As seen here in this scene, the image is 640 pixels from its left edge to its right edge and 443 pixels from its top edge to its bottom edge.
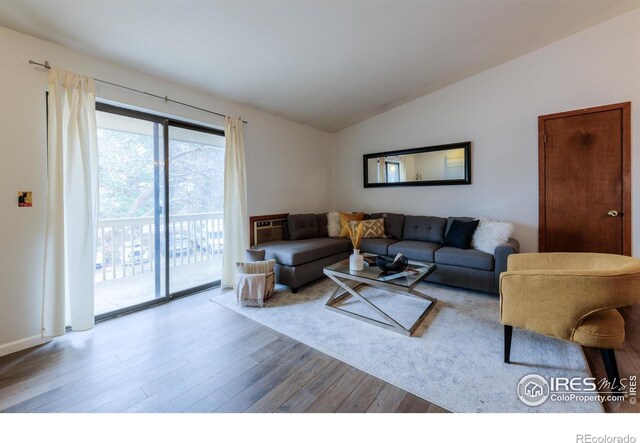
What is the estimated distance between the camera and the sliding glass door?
9.13 ft

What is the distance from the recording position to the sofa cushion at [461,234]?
10.8ft

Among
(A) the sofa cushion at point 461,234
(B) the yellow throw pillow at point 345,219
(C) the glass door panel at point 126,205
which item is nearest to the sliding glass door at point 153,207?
(C) the glass door panel at point 126,205

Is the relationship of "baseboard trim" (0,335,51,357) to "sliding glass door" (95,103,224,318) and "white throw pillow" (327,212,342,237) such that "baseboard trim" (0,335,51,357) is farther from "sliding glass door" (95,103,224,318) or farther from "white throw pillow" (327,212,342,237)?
"white throw pillow" (327,212,342,237)

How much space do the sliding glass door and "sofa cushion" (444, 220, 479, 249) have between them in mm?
3154

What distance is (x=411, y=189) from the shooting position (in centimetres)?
428

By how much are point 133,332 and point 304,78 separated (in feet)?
10.1

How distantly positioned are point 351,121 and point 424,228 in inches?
91.4

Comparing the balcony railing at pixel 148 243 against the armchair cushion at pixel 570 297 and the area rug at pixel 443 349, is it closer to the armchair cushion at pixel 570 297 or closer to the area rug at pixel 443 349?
the area rug at pixel 443 349

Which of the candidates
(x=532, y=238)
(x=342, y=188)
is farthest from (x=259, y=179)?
(x=532, y=238)

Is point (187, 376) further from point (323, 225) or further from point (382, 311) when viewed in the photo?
point (323, 225)

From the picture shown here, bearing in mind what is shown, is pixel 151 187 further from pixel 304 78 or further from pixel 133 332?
pixel 304 78

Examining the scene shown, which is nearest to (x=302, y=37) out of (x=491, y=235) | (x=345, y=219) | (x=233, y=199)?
(x=233, y=199)

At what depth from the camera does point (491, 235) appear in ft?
9.98

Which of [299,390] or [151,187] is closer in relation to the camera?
[299,390]
